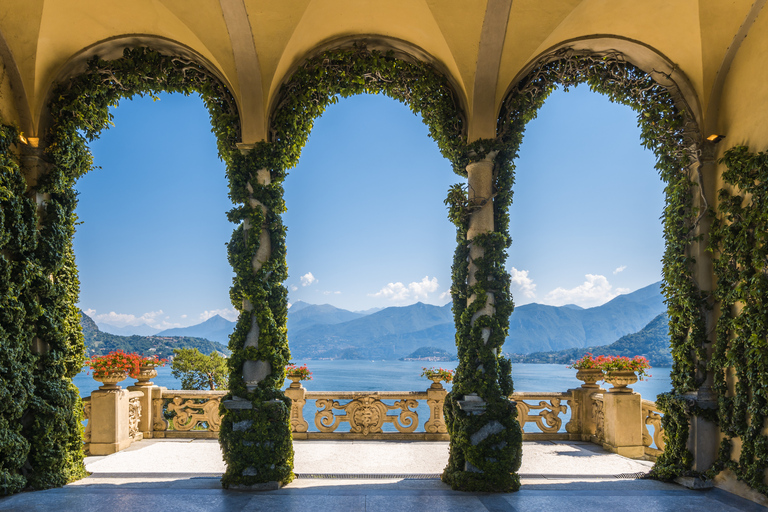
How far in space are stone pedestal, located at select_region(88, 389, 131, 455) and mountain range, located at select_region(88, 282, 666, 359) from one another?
96754mm

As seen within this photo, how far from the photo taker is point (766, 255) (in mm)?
4832

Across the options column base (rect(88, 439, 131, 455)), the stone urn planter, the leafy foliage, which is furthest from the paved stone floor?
the leafy foliage

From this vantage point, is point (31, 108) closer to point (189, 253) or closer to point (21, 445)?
point (21, 445)

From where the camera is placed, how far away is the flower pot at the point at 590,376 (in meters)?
8.13

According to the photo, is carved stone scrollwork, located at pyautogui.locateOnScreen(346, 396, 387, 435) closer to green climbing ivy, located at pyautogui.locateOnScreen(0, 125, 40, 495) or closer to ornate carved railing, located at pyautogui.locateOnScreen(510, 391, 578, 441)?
ornate carved railing, located at pyautogui.locateOnScreen(510, 391, 578, 441)

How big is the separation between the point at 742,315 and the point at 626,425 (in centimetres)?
Answer: 284

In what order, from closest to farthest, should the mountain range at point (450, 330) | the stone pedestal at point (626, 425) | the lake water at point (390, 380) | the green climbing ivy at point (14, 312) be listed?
the green climbing ivy at point (14, 312) < the stone pedestal at point (626, 425) < the lake water at point (390, 380) < the mountain range at point (450, 330)

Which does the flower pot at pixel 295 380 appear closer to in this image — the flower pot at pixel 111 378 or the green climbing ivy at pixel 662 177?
the flower pot at pixel 111 378

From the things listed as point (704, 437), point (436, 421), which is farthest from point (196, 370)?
point (704, 437)

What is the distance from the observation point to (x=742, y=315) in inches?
197

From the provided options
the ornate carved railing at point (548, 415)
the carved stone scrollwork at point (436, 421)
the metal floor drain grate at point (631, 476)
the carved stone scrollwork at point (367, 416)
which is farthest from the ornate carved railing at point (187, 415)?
the metal floor drain grate at point (631, 476)

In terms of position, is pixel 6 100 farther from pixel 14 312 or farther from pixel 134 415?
pixel 134 415

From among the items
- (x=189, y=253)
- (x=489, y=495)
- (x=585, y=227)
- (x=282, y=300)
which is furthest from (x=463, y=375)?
(x=189, y=253)

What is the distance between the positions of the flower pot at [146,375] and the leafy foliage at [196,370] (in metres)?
11.0
